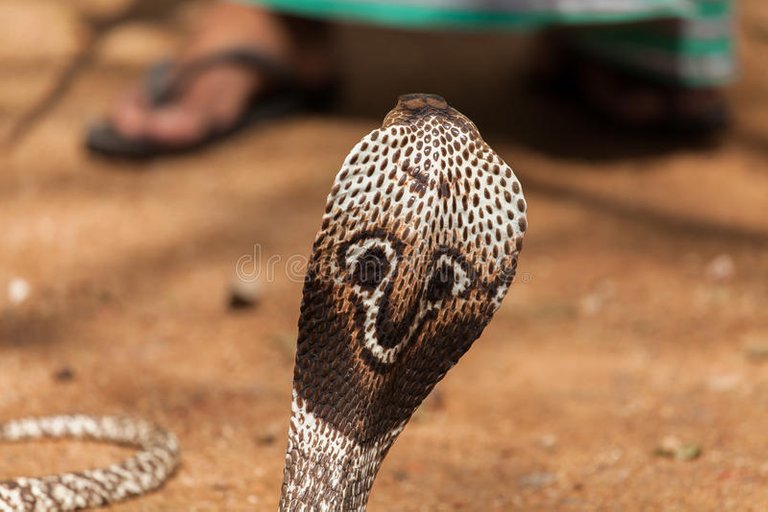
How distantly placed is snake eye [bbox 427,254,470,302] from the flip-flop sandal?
8.43 ft

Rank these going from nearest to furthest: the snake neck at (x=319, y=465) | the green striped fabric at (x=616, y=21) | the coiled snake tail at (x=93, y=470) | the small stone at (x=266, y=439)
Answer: the snake neck at (x=319, y=465), the coiled snake tail at (x=93, y=470), the small stone at (x=266, y=439), the green striped fabric at (x=616, y=21)

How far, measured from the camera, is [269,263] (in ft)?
10.9

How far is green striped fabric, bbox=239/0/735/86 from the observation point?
380cm

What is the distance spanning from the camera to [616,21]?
413 centimetres

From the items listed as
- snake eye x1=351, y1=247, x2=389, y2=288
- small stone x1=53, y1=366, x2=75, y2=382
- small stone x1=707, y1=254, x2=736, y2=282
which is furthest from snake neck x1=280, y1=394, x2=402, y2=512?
small stone x1=707, y1=254, x2=736, y2=282

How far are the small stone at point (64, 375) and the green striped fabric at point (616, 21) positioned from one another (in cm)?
171

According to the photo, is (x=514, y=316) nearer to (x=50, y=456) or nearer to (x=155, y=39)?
(x=50, y=456)

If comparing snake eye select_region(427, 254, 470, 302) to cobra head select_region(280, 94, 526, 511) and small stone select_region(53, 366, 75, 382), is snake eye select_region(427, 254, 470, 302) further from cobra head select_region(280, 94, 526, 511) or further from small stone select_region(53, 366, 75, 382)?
small stone select_region(53, 366, 75, 382)

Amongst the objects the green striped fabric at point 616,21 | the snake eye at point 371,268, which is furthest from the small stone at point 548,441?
the green striped fabric at point 616,21

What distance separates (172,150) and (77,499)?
222cm

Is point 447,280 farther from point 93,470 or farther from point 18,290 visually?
point 18,290

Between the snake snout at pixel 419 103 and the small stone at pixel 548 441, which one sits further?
the small stone at pixel 548 441

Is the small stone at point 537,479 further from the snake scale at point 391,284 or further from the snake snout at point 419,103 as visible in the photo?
the snake snout at point 419,103

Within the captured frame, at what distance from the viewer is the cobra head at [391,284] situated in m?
1.45
